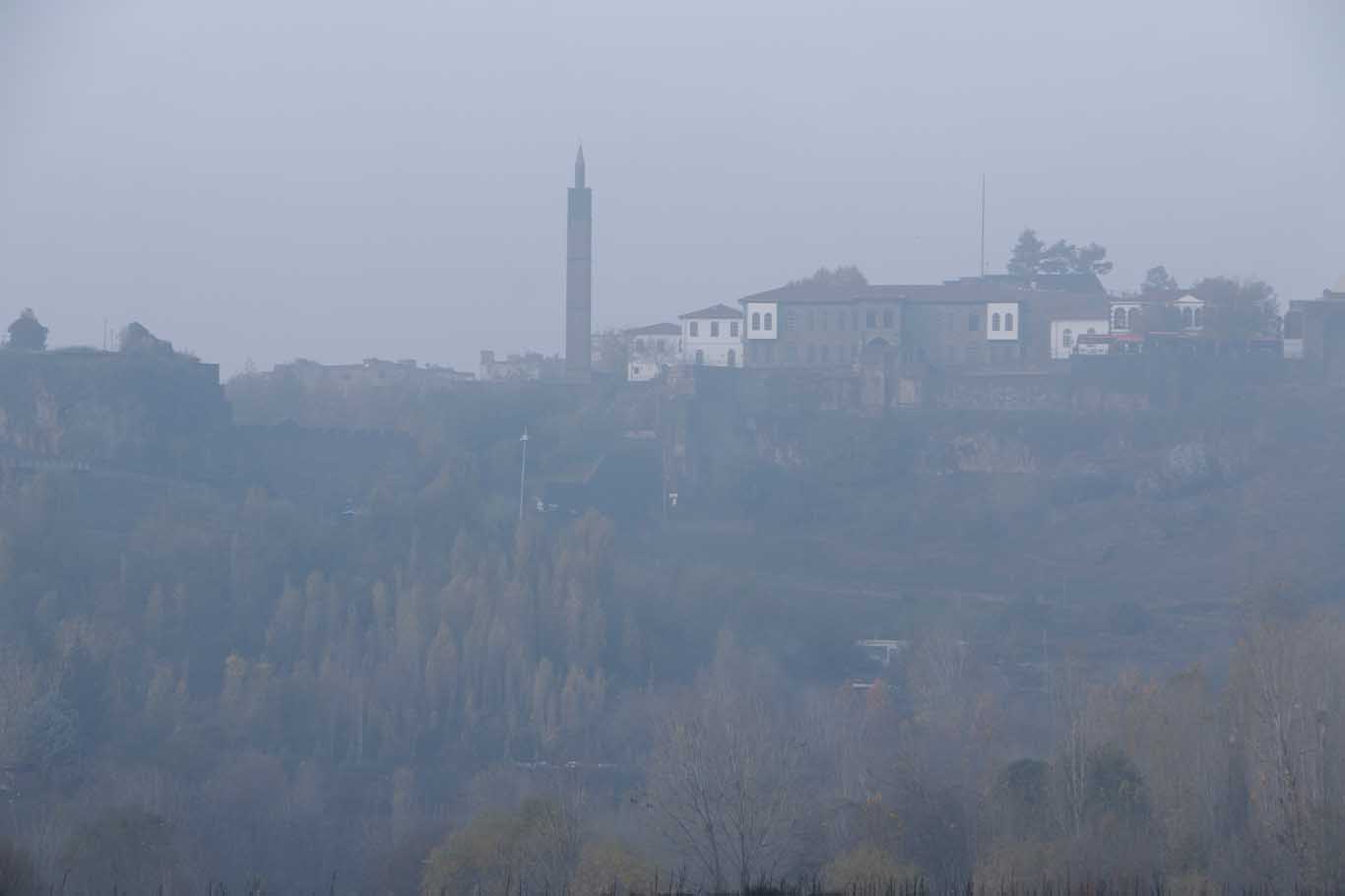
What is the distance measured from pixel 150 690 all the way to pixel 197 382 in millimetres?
11790

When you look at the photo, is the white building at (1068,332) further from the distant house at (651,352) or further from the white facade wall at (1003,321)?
the distant house at (651,352)

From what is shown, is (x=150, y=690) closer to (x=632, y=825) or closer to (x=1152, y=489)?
(x=632, y=825)

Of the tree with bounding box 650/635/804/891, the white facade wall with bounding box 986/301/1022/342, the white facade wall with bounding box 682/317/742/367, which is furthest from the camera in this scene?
the white facade wall with bounding box 682/317/742/367

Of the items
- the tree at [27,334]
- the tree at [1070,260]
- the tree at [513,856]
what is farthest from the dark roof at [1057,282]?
the tree at [513,856]

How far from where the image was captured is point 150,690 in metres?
21.4

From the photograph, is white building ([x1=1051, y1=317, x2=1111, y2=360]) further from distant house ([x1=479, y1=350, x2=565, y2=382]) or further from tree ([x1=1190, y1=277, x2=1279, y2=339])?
distant house ([x1=479, y1=350, x2=565, y2=382])

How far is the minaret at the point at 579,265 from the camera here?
37903mm

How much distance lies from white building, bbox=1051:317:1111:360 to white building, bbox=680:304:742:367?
6.70 m

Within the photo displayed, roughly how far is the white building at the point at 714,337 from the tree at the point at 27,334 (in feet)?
43.4

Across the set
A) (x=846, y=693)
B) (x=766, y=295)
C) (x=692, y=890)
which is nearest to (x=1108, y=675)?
(x=846, y=693)

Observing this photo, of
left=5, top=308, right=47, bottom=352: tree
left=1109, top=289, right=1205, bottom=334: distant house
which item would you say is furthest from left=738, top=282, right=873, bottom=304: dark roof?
left=5, top=308, right=47, bottom=352: tree

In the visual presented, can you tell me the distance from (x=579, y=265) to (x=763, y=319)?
4071 millimetres

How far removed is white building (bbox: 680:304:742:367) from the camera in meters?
39.2

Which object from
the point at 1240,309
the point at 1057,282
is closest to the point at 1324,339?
the point at 1240,309
